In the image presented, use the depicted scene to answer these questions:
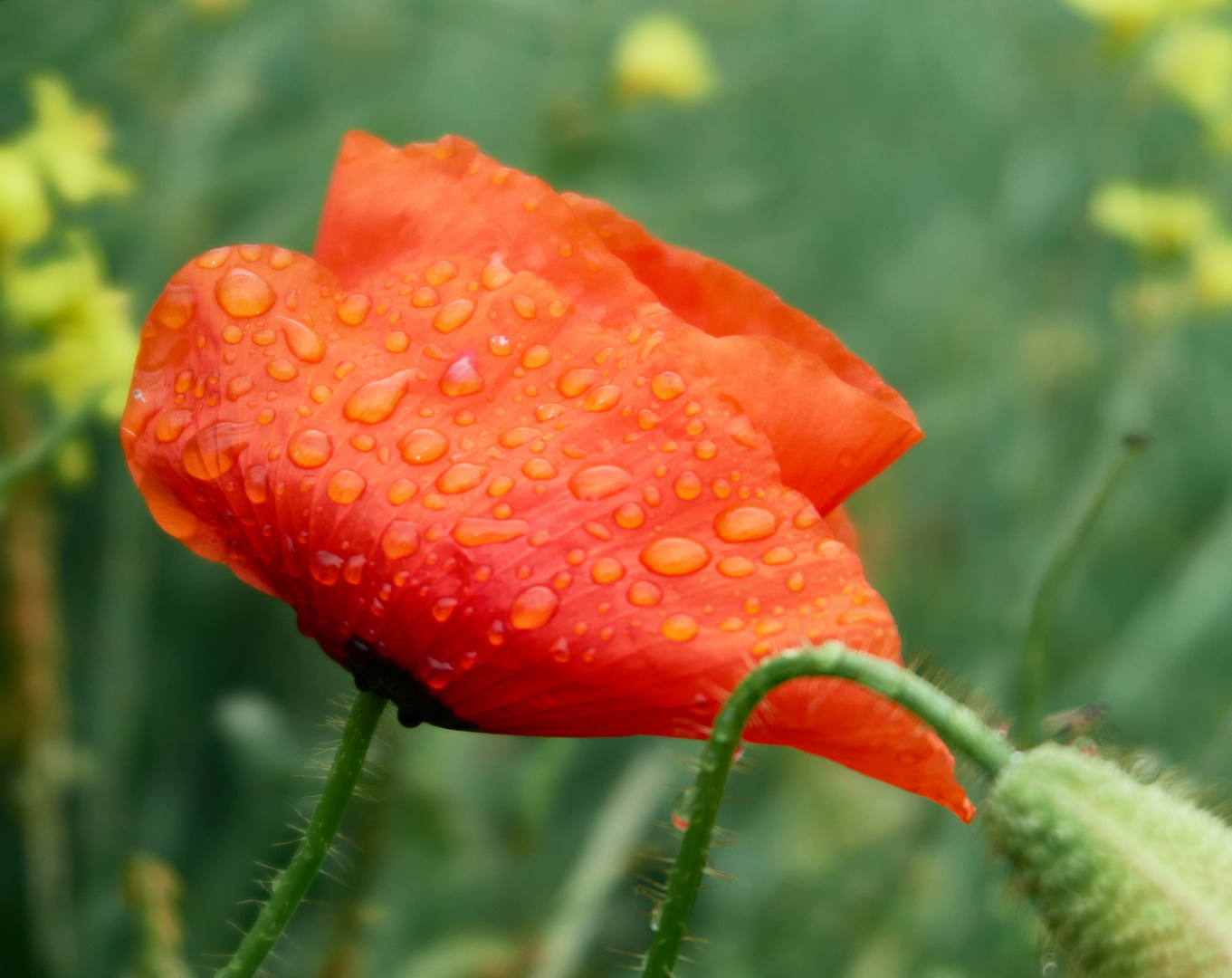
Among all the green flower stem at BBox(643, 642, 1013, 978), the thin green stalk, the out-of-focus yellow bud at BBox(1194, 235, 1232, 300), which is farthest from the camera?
the out-of-focus yellow bud at BBox(1194, 235, 1232, 300)

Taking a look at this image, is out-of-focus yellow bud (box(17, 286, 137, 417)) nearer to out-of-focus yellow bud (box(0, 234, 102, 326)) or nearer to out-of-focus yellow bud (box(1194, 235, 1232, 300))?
out-of-focus yellow bud (box(0, 234, 102, 326))

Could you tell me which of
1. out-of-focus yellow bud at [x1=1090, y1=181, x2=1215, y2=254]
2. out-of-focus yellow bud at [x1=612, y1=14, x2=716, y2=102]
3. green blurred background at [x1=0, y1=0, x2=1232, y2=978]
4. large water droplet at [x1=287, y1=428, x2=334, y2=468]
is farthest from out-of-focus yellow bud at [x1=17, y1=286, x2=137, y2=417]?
out-of-focus yellow bud at [x1=1090, y1=181, x2=1215, y2=254]

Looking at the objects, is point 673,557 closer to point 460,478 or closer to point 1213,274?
point 460,478

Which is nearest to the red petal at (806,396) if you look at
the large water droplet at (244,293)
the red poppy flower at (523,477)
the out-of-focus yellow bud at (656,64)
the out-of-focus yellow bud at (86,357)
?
the red poppy flower at (523,477)

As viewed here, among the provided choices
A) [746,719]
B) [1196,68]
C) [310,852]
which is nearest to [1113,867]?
[746,719]

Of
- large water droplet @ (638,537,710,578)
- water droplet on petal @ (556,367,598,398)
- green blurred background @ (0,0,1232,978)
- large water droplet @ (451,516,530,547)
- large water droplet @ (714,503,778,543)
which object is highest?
water droplet on petal @ (556,367,598,398)

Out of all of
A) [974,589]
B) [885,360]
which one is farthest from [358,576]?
[885,360]

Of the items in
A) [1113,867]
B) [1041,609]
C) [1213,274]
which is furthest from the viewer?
[1213,274]
